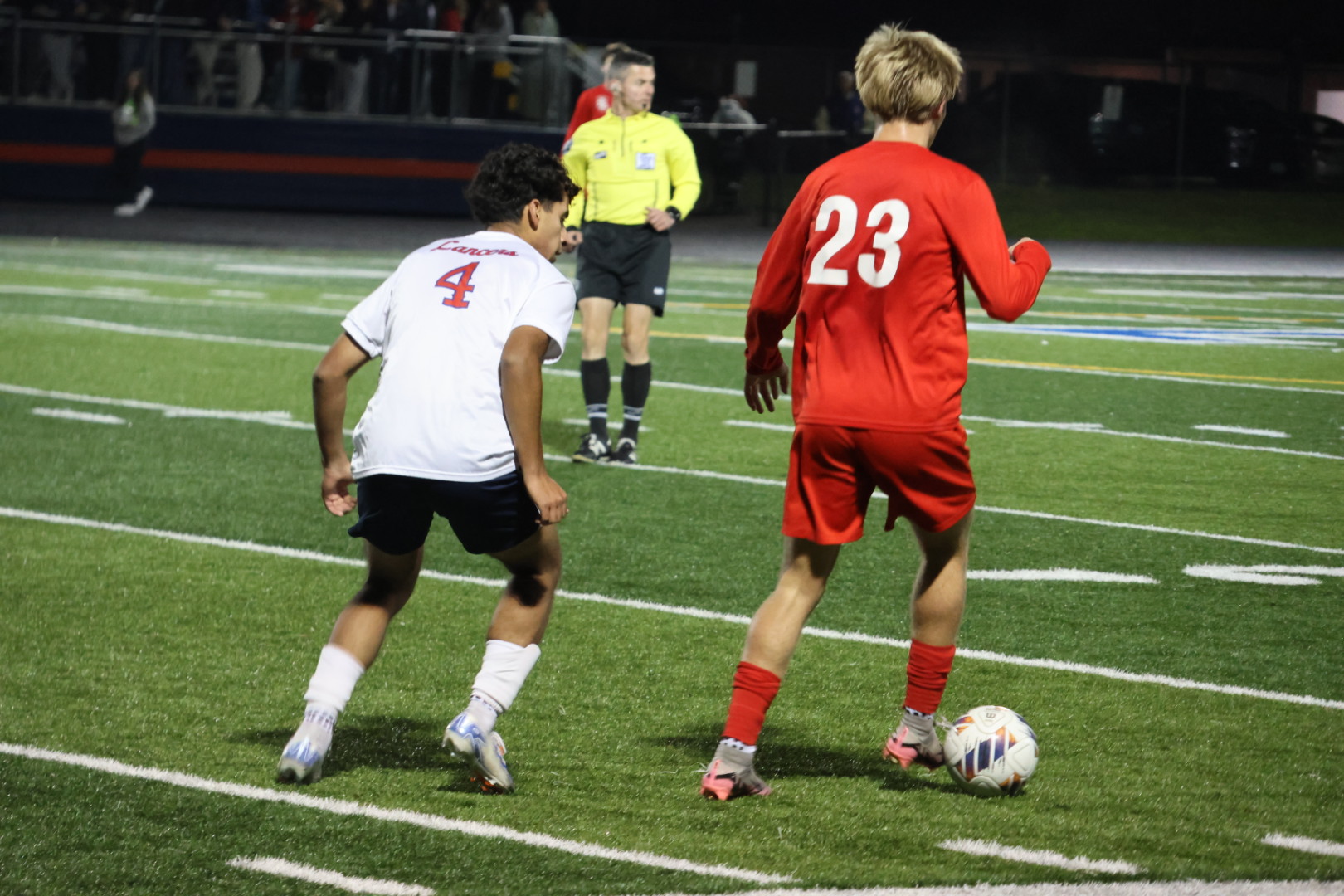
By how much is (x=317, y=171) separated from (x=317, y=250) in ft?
13.8

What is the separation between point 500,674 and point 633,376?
19.1 feet

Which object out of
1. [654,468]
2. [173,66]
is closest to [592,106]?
[654,468]

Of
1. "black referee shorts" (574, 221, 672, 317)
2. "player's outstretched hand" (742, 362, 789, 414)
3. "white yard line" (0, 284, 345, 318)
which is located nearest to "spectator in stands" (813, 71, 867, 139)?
"white yard line" (0, 284, 345, 318)

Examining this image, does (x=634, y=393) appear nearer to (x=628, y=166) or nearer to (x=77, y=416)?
(x=628, y=166)

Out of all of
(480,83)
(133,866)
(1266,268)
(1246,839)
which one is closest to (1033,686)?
(1246,839)

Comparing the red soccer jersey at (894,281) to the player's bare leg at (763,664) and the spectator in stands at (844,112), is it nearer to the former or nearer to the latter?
the player's bare leg at (763,664)

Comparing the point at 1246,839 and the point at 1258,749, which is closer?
the point at 1246,839

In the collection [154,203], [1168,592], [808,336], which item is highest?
[808,336]

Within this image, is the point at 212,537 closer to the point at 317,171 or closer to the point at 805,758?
the point at 805,758

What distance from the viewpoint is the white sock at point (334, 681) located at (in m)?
4.77

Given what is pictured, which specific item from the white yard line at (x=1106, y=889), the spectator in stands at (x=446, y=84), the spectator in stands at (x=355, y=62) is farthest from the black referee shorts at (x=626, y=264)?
the spectator in stands at (x=355, y=62)

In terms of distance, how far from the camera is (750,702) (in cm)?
473

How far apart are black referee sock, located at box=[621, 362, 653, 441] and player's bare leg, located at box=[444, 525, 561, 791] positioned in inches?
220

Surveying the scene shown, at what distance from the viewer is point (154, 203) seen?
1176 inches
